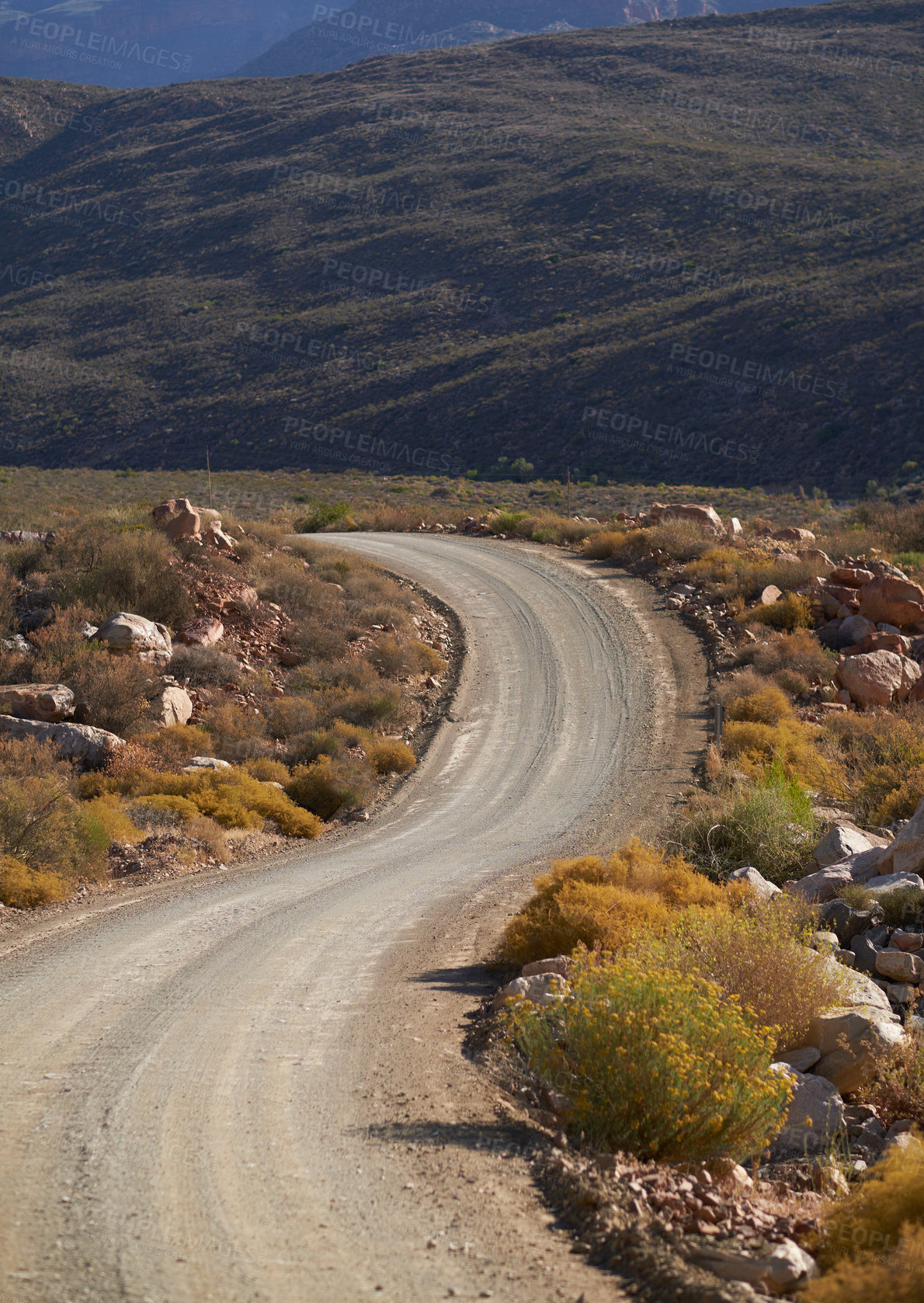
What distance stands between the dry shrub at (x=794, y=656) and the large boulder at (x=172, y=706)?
32.5 ft

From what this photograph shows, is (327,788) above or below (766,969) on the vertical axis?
below

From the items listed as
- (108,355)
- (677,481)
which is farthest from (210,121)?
(677,481)

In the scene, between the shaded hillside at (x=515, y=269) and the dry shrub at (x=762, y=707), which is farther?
the shaded hillside at (x=515, y=269)

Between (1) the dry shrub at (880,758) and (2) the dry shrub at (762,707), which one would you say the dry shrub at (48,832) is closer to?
(1) the dry shrub at (880,758)

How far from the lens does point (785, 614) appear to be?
19484mm

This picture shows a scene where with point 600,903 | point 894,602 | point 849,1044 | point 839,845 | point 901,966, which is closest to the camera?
point 849,1044

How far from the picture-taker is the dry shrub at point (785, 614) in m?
19.2

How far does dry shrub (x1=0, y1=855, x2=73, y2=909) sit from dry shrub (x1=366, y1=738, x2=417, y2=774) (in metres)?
6.01

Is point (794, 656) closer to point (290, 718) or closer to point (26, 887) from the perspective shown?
point (290, 718)

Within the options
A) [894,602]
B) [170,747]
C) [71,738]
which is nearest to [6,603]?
[71,738]

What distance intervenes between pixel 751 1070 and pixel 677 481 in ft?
147

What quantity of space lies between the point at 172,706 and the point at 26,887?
18.8ft

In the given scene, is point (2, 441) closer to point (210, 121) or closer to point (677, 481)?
point (677, 481)

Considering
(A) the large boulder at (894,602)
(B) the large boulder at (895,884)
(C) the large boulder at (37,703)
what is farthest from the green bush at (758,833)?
(A) the large boulder at (894,602)
